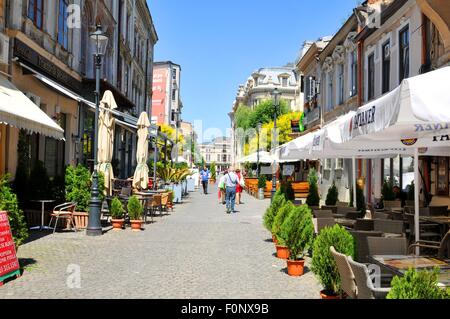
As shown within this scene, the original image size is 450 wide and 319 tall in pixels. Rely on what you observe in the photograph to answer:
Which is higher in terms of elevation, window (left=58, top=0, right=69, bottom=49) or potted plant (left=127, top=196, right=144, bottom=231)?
window (left=58, top=0, right=69, bottom=49)

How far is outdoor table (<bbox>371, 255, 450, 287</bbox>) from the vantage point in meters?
4.85

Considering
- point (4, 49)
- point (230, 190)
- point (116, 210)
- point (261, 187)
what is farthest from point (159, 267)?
point (261, 187)

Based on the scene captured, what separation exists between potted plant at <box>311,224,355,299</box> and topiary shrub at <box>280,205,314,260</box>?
70.1 inches

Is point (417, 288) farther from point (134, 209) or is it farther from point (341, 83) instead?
point (341, 83)

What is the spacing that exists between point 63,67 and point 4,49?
A: 5.12 meters

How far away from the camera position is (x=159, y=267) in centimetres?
823

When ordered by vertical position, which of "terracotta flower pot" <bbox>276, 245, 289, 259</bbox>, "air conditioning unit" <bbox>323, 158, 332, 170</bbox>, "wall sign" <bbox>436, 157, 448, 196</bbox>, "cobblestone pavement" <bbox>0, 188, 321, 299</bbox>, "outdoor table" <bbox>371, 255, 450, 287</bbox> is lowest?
"cobblestone pavement" <bbox>0, 188, 321, 299</bbox>

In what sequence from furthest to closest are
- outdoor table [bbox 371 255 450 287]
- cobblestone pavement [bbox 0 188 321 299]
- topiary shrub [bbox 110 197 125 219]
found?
topiary shrub [bbox 110 197 125 219] < cobblestone pavement [bbox 0 188 321 299] < outdoor table [bbox 371 255 450 287]

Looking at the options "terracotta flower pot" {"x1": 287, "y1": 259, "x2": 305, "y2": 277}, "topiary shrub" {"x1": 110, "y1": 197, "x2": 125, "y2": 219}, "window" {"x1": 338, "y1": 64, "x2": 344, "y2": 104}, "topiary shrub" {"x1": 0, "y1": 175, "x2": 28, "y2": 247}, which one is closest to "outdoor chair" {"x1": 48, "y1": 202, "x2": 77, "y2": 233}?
"topiary shrub" {"x1": 110, "y1": 197, "x2": 125, "y2": 219}

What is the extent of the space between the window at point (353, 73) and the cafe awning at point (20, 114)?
15.9 m

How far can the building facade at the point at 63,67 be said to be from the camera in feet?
42.9

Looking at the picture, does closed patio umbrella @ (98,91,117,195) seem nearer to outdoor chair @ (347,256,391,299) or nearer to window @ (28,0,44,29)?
window @ (28,0,44,29)

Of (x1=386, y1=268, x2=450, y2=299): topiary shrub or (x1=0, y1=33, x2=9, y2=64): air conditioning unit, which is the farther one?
(x1=0, y1=33, x2=9, y2=64): air conditioning unit

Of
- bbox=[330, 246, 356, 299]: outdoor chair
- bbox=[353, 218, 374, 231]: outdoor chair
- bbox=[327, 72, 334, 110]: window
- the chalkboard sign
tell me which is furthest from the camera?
bbox=[327, 72, 334, 110]: window
